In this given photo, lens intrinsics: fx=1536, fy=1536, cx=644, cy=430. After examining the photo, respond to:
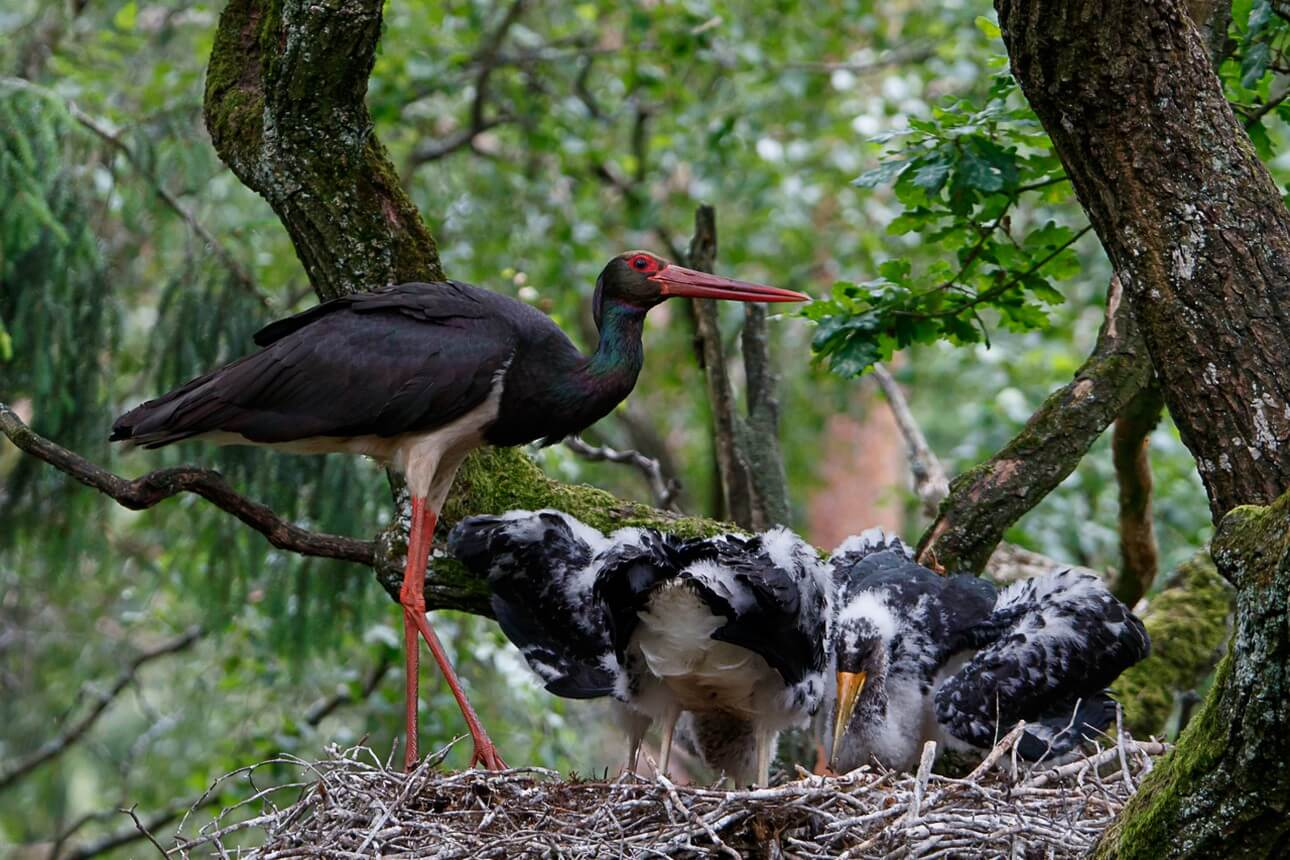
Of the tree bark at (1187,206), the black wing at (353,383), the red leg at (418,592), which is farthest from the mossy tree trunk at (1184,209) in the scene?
the red leg at (418,592)

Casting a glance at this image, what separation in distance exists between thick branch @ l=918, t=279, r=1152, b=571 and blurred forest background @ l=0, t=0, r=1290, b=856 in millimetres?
275

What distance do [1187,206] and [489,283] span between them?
7.16m

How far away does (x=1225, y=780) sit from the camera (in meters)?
2.49

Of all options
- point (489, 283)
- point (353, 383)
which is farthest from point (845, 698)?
point (489, 283)

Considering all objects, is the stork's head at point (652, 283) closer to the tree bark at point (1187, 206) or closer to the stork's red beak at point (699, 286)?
the stork's red beak at point (699, 286)

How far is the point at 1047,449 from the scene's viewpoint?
5238 millimetres

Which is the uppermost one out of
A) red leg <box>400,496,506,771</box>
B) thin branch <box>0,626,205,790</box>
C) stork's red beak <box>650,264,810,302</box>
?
stork's red beak <box>650,264,810,302</box>

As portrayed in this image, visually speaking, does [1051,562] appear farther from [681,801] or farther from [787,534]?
[681,801]

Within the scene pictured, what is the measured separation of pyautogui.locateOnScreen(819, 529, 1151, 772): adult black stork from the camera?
478 centimetres

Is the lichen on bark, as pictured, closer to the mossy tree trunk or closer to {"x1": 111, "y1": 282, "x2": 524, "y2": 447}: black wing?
the mossy tree trunk

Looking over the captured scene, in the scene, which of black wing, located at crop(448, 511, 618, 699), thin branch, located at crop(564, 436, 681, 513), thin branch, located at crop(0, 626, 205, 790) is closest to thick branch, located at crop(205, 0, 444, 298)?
black wing, located at crop(448, 511, 618, 699)


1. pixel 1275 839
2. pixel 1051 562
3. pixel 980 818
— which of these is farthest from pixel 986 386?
pixel 1275 839

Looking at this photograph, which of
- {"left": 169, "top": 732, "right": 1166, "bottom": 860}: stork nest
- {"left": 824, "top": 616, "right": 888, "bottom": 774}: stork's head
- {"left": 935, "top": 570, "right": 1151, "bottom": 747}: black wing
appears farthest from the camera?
{"left": 824, "top": 616, "right": 888, "bottom": 774}: stork's head

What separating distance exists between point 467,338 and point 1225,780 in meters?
2.97
